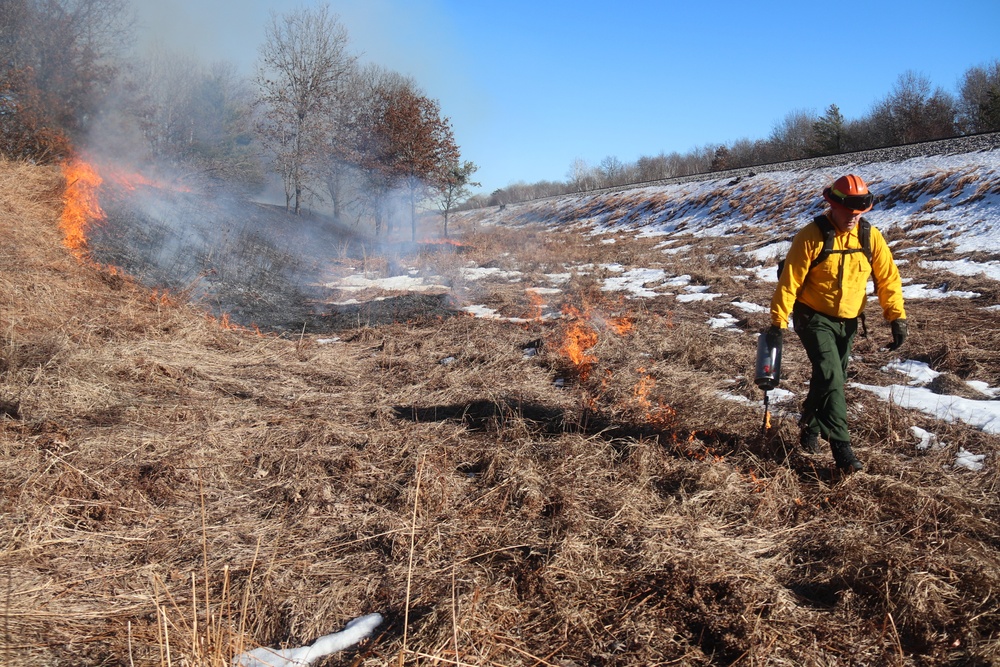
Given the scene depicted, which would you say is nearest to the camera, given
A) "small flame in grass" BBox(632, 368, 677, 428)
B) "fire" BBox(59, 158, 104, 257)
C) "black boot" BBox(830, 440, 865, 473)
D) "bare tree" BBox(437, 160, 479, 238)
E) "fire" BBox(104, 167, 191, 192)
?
"black boot" BBox(830, 440, 865, 473)

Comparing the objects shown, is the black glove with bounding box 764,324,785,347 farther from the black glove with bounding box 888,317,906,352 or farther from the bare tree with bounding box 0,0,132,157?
the bare tree with bounding box 0,0,132,157

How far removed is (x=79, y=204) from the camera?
914 cm

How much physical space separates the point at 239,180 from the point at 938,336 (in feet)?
65.2

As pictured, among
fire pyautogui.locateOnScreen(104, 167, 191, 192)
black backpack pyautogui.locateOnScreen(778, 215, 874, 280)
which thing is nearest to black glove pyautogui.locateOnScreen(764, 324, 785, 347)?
black backpack pyautogui.locateOnScreen(778, 215, 874, 280)

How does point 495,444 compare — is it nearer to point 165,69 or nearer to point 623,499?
point 623,499

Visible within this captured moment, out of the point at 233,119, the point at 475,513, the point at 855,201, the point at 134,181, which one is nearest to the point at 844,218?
the point at 855,201

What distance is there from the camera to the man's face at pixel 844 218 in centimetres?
293

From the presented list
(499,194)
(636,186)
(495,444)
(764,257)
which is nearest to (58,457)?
(495,444)

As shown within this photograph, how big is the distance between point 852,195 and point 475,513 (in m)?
2.61

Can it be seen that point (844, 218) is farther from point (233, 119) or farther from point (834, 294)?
point (233, 119)

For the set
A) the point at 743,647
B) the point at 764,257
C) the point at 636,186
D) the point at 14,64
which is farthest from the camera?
the point at 636,186

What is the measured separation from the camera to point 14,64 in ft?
35.5

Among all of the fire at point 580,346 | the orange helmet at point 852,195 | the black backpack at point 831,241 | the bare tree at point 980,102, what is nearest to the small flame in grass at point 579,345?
the fire at point 580,346

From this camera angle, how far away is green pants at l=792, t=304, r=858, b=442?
9.93 ft
